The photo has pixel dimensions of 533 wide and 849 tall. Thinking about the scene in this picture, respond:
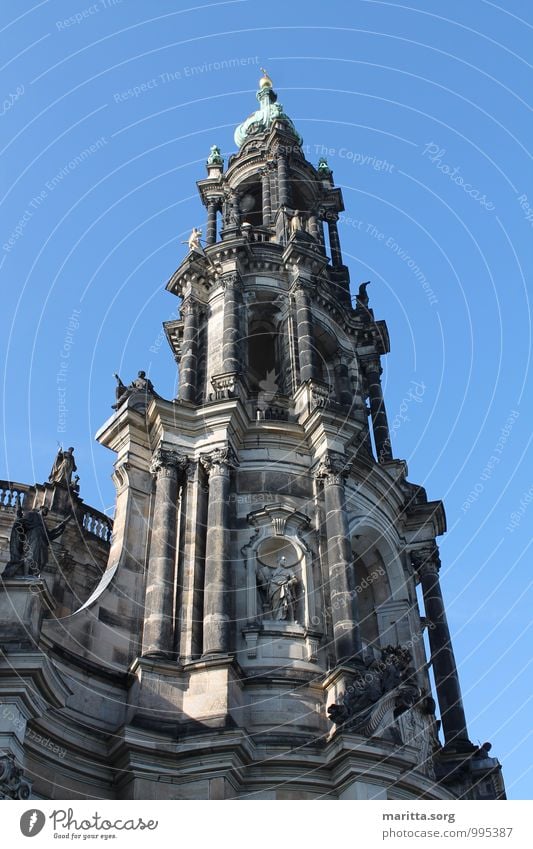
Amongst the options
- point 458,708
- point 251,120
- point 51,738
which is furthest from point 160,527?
point 251,120

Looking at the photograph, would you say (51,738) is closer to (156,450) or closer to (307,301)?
(156,450)

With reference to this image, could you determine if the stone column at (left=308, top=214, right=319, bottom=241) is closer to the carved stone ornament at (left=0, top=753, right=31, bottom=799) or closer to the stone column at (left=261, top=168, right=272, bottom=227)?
the stone column at (left=261, top=168, right=272, bottom=227)

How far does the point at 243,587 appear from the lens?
2075cm

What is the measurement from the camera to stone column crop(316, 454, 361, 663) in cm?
1944

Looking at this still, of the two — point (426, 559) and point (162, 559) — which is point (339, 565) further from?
point (426, 559)

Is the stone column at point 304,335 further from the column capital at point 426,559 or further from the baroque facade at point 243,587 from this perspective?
the column capital at point 426,559

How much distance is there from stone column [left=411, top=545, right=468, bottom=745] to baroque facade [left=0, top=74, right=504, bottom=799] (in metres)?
0.06

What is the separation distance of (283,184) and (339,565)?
1854 centimetres

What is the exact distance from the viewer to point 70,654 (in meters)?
18.0

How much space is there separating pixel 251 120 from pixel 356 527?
24807 millimetres

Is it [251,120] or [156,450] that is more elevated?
[251,120]

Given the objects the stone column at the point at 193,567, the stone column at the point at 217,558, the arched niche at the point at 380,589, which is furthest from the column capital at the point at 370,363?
the stone column at the point at 193,567

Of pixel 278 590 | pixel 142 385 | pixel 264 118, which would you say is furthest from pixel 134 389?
pixel 264 118
